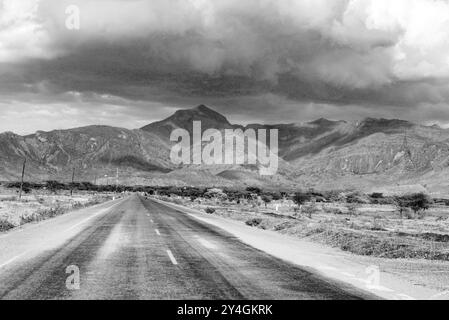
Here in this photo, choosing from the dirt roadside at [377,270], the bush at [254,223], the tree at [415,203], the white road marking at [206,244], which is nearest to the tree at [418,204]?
the tree at [415,203]

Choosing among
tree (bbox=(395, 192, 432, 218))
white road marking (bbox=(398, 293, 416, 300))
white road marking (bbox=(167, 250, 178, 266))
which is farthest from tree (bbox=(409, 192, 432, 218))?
white road marking (bbox=(398, 293, 416, 300))

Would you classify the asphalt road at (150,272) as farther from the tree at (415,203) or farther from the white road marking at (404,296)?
the tree at (415,203)

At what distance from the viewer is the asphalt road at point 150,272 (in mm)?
9234

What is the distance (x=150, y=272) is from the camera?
11398mm

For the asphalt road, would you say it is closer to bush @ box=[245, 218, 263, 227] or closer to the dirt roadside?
the dirt roadside

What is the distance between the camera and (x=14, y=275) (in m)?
10.6

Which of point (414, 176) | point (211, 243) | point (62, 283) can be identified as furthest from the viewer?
point (414, 176)

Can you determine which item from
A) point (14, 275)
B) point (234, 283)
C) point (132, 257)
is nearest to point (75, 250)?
point (132, 257)

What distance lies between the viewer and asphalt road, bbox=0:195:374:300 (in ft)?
30.3

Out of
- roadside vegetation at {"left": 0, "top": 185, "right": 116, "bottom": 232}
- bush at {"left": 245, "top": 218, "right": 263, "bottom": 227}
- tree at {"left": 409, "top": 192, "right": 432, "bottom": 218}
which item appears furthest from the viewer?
tree at {"left": 409, "top": 192, "right": 432, "bottom": 218}
